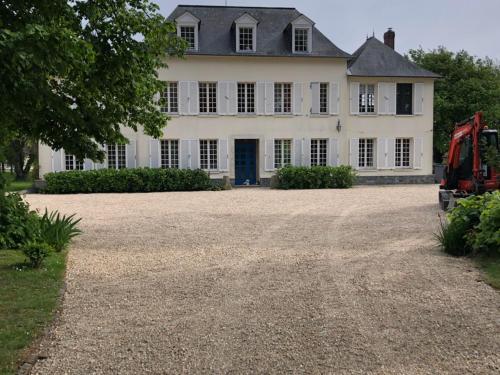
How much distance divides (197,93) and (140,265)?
58.8ft

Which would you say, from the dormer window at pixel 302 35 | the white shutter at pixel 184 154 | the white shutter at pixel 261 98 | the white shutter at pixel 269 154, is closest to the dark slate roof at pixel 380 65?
the dormer window at pixel 302 35

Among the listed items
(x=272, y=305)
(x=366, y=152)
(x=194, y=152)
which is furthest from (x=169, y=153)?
(x=272, y=305)

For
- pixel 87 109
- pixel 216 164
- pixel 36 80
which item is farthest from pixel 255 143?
pixel 36 80

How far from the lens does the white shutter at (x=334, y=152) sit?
2561 cm

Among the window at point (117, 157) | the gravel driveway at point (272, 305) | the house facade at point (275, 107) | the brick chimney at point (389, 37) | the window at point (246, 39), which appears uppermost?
the brick chimney at point (389, 37)

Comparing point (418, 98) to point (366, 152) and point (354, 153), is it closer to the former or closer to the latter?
point (366, 152)

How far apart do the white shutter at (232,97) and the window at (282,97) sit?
190 centimetres

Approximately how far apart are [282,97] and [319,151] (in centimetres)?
312

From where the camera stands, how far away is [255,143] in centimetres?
2570

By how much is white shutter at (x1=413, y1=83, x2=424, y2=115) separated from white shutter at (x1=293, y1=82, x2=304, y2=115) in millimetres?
5868

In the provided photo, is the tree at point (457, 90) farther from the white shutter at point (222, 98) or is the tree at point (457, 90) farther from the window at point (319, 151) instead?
the white shutter at point (222, 98)

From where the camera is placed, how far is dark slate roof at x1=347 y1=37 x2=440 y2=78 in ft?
85.8

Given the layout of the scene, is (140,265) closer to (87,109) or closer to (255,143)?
(87,109)

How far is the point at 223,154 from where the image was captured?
24891 millimetres
